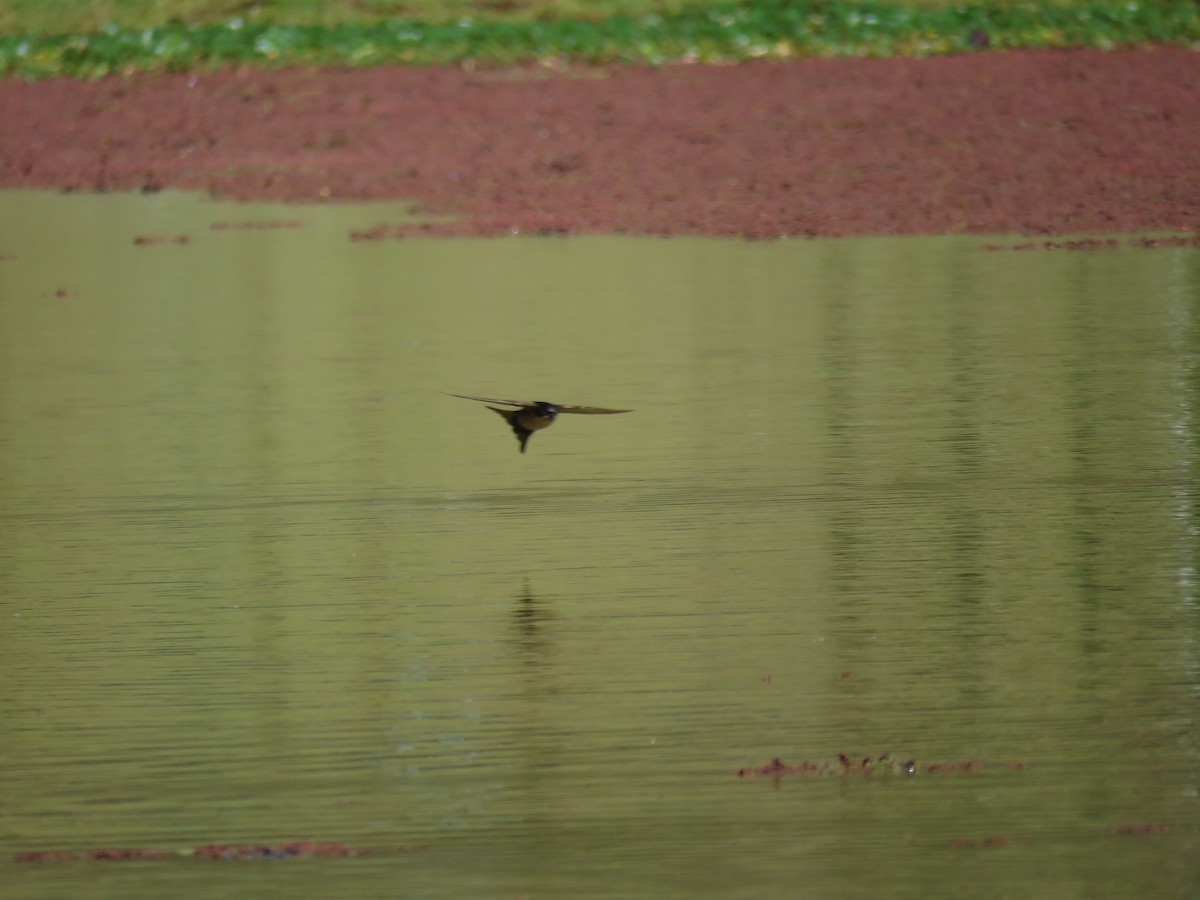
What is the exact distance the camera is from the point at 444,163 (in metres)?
22.6

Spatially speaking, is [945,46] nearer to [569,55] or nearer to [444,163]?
[569,55]

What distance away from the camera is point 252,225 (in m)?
20.5

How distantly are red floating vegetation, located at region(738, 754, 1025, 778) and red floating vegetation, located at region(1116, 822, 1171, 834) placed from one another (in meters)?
0.52

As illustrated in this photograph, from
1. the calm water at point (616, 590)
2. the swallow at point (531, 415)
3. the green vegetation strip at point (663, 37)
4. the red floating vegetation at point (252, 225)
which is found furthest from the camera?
the green vegetation strip at point (663, 37)

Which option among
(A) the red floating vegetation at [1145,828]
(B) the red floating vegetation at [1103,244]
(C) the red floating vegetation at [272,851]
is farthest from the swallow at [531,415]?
(B) the red floating vegetation at [1103,244]

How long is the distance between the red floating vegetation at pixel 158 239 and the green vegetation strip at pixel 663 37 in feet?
22.1

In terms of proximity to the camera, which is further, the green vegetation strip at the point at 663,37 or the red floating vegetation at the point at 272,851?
the green vegetation strip at the point at 663,37

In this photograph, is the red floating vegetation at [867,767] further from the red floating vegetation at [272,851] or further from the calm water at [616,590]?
the red floating vegetation at [272,851]

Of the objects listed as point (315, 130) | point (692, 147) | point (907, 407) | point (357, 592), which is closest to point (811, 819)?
point (357, 592)

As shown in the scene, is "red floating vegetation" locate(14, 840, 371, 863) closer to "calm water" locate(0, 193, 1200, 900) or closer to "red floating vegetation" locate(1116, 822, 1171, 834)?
"calm water" locate(0, 193, 1200, 900)

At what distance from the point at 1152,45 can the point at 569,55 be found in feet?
20.4

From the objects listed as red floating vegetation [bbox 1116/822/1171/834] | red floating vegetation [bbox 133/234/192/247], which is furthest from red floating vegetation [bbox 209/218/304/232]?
red floating vegetation [bbox 1116/822/1171/834]

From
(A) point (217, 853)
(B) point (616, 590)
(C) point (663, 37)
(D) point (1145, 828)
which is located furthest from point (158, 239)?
(D) point (1145, 828)

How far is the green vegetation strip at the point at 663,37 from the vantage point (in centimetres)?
2611
